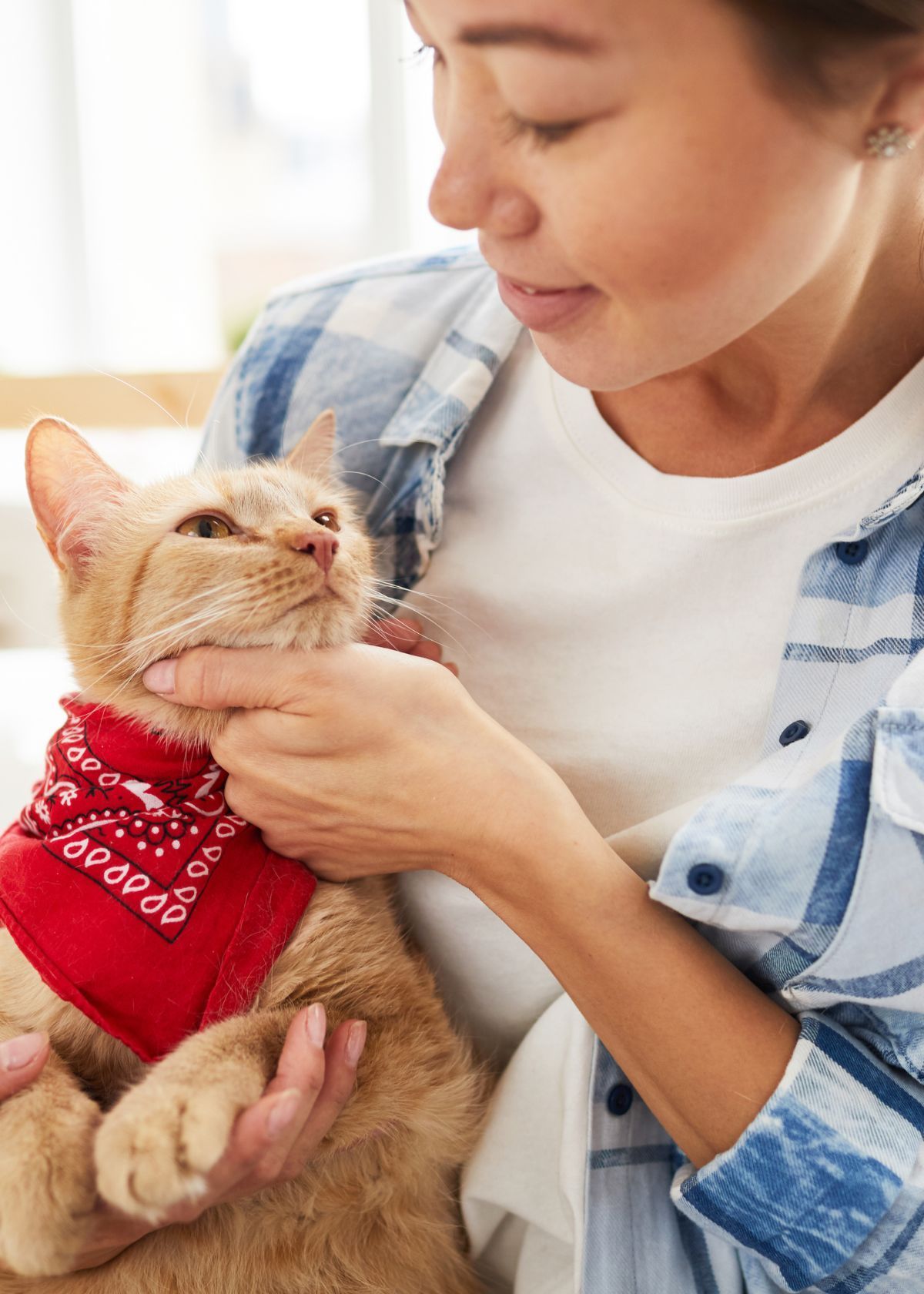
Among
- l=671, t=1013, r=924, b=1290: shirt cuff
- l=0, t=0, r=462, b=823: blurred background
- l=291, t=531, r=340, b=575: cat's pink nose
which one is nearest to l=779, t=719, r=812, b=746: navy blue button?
l=671, t=1013, r=924, b=1290: shirt cuff

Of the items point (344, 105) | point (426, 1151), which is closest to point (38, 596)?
point (344, 105)

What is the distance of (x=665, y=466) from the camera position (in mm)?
1201

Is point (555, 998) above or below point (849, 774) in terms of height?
below

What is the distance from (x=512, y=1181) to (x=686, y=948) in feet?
1.14

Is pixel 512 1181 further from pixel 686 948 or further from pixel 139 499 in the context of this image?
pixel 139 499

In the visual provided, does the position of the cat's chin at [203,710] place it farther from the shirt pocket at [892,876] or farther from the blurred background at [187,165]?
the blurred background at [187,165]

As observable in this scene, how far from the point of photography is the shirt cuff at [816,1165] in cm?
90

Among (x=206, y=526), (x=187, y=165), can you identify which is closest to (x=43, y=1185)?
(x=206, y=526)

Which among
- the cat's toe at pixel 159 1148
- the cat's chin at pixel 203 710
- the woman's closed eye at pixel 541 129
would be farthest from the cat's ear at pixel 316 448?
→ the cat's toe at pixel 159 1148

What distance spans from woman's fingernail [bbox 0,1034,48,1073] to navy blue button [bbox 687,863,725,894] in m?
0.61

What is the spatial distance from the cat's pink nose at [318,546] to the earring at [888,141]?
24.2 inches

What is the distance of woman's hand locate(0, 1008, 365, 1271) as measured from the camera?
2.84 feet

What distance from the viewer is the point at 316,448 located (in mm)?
1318

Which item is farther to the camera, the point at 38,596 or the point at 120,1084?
the point at 38,596
